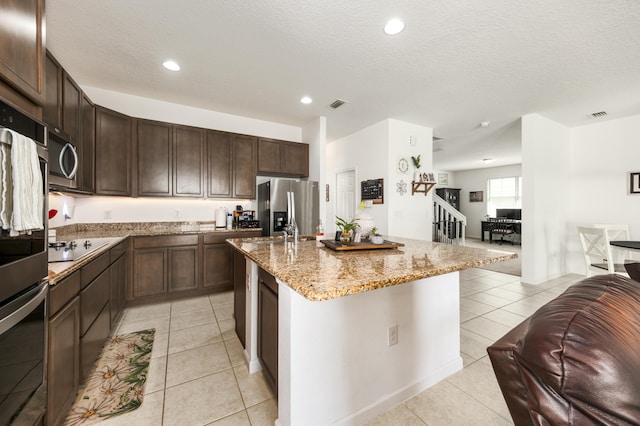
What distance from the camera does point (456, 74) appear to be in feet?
9.36

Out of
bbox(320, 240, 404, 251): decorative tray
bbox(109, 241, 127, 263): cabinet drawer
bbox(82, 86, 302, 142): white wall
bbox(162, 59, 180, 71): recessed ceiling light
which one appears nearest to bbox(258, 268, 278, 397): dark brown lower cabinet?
bbox(320, 240, 404, 251): decorative tray

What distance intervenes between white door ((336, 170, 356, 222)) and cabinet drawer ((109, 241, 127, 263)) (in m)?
3.58

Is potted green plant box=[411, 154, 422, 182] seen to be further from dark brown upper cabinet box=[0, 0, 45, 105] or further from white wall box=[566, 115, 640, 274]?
dark brown upper cabinet box=[0, 0, 45, 105]

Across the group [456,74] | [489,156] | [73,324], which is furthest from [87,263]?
[489,156]

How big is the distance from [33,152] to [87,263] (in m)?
0.93

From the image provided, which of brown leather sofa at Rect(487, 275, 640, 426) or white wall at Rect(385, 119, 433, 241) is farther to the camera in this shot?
white wall at Rect(385, 119, 433, 241)

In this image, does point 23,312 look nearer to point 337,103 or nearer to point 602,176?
point 337,103

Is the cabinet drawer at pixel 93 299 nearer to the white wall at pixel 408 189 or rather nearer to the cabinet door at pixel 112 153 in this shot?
the cabinet door at pixel 112 153

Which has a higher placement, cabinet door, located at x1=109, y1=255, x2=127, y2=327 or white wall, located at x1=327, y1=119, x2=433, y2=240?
white wall, located at x1=327, y1=119, x2=433, y2=240

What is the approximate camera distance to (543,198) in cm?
410

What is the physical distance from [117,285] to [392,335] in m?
2.65

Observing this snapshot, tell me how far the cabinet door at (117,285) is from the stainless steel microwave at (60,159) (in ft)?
2.80

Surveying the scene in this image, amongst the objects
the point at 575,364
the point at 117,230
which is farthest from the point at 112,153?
the point at 575,364

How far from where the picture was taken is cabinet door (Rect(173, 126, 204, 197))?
3549mm
